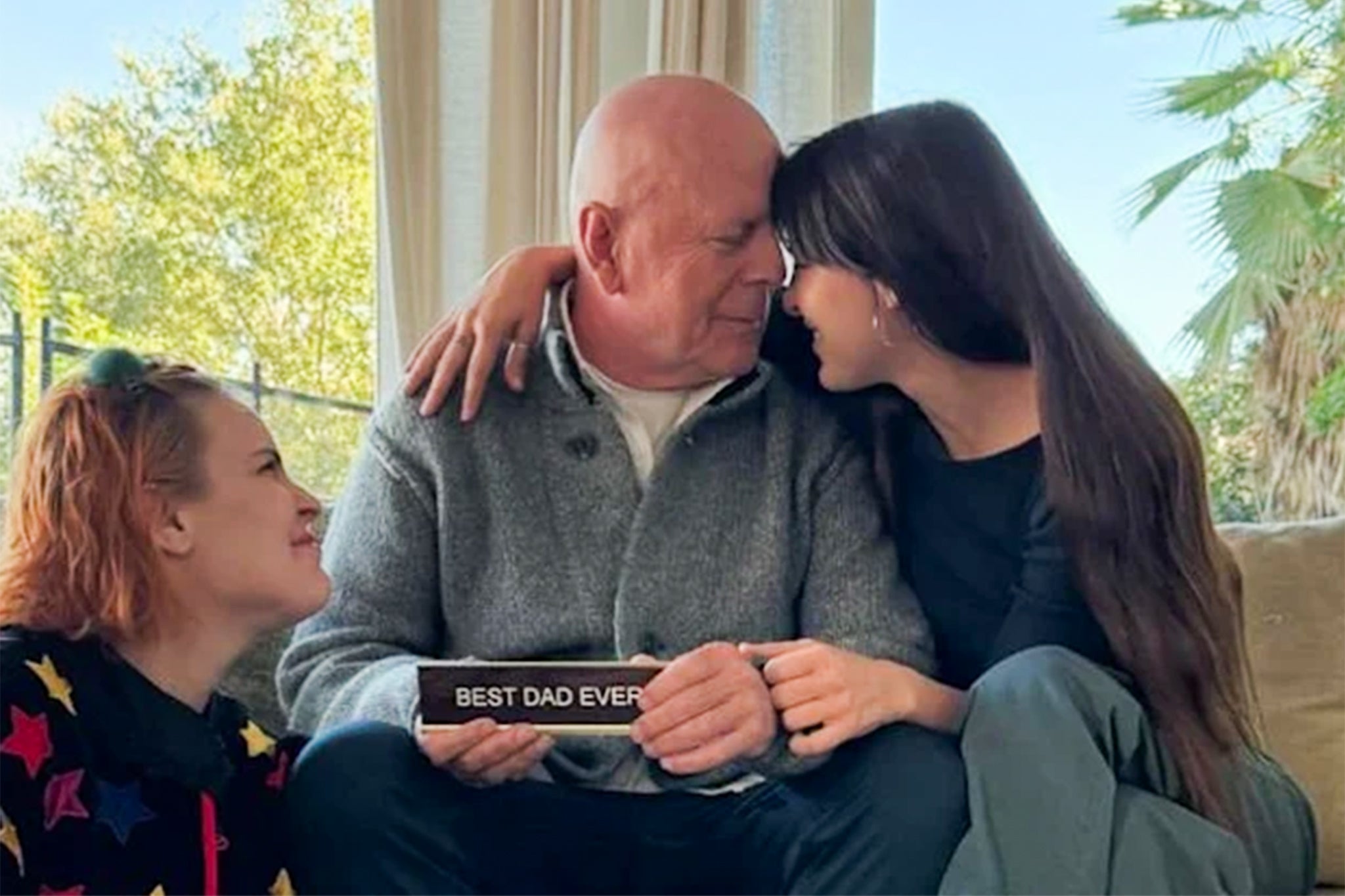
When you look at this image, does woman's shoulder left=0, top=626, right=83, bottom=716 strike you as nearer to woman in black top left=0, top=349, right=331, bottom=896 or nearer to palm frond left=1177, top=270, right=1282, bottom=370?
woman in black top left=0, top=349, right=331, bottom=896

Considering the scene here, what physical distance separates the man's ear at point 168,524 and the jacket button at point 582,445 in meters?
0.38

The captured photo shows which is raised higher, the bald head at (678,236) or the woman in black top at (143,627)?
the bald head at (678,236)

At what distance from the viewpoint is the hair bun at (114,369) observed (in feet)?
4.45

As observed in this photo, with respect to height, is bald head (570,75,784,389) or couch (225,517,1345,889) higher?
bald head (570,75,784,389)

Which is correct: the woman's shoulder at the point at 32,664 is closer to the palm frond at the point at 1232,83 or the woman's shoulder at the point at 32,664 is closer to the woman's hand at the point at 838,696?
the woman's hand at the point at 838,696

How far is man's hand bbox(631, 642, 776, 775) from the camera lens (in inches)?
49.4

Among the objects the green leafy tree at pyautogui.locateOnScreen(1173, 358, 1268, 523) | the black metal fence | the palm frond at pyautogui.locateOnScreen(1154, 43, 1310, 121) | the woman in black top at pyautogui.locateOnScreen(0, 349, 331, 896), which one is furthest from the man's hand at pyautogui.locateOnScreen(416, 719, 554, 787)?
the palm frond at pyautogui.locateOnScreen(1154, 43, 1310, 121)

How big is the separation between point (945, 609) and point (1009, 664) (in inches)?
8.4

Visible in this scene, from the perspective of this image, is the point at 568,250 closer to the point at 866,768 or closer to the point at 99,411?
the point at 99,411

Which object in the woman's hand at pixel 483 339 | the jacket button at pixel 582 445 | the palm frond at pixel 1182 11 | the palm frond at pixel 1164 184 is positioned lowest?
the jacket button at pixel 582 445

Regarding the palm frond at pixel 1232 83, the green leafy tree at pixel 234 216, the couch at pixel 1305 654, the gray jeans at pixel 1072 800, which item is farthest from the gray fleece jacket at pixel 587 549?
the palm frond at pixel 1232 83

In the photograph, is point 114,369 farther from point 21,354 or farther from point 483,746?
point 21,354

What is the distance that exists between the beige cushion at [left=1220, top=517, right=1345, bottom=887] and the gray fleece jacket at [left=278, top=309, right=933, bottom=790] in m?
0.54

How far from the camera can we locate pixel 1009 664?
1.30 meters
